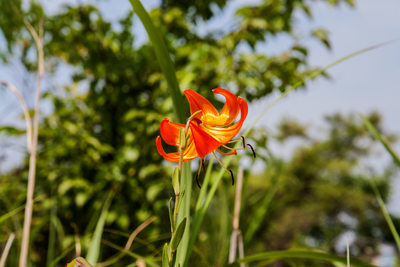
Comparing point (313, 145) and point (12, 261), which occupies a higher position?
point (12, 261)

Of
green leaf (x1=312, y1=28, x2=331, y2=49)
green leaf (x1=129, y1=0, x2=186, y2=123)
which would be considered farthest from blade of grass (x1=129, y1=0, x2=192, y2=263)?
green leaf (x1=312, y1=28, x2=331, y2=49)

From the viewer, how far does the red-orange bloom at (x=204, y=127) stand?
243 mm

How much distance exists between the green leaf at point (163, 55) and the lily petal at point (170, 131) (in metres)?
0.08

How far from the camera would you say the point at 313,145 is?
1027 centimetres

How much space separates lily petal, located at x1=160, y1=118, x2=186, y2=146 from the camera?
0.84 feet

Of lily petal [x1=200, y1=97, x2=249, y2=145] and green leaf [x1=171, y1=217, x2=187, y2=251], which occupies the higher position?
lily petal [x1=200, y1=97, x2=249, y2=145]

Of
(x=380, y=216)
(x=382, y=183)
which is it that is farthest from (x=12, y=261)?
(x=382, y=183)

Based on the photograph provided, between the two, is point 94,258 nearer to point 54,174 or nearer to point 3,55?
point 54,174

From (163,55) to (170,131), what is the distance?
11cm

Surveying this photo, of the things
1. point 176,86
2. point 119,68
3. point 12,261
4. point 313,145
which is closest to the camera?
point 176,86

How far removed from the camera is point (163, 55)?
32 cm

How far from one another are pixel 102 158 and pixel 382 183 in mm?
9446

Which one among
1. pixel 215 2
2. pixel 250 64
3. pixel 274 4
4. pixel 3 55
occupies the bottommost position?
pixel 250 64

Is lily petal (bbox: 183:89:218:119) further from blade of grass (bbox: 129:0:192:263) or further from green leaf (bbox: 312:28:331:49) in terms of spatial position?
green leaf (bbox: 312:28:331:49)
